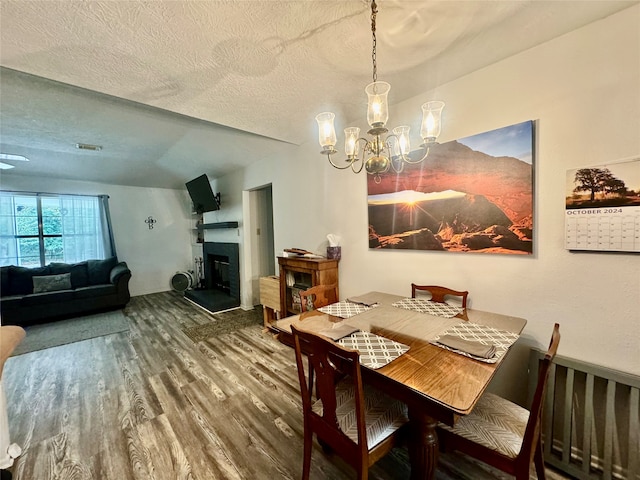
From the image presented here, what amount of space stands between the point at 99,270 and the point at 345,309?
5.24 meters

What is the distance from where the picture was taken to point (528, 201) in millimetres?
1615

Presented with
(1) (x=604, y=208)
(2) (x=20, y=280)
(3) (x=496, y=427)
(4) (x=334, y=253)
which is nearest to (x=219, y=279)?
(2) (x=20, y=280)

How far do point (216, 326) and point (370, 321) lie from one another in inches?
113

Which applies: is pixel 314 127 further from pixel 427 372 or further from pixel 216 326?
pixel 216 326

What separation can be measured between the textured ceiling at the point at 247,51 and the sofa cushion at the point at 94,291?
273 centimetres

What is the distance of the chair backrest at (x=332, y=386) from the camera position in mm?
1022

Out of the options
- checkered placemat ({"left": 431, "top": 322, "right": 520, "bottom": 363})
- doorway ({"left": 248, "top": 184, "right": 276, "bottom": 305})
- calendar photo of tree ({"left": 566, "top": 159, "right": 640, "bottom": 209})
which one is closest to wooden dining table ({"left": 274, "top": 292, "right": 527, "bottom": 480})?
checkered placemat ({"left": 431, "top": 322, "right": 520, "bottom": 363})

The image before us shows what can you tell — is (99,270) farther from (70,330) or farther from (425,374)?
(425,374)

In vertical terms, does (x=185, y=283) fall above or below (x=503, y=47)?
below

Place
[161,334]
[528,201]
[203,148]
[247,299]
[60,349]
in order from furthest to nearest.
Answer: [247,299] → [203,148] → [161,334] → [60,349] → [528,201]

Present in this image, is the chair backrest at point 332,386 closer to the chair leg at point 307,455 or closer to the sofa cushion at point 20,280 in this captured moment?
the chair leg at point 307,455

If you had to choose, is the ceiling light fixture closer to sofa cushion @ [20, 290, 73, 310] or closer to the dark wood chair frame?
sofa cushion @ [20, 290, 73, 310]

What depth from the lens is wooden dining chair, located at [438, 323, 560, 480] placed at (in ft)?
3.27

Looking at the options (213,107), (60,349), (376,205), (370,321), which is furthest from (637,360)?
(60,349)
